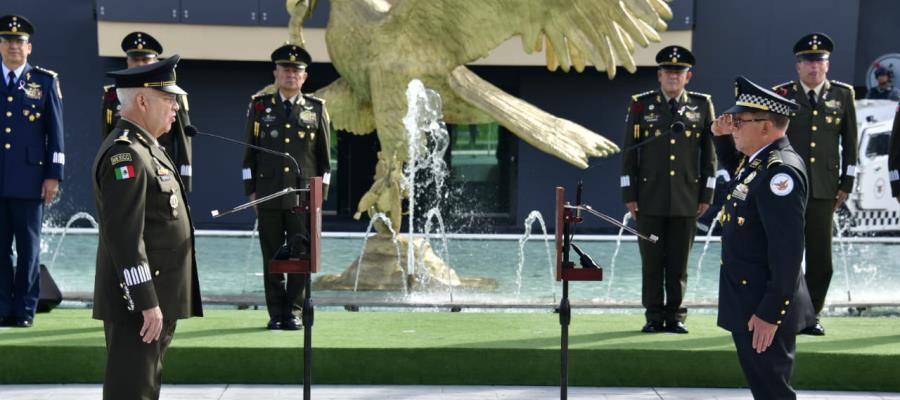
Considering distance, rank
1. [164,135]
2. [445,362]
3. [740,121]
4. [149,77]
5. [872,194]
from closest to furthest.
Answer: [149,77]
[740,121]
[445,362]
[164,135]
[872,194]

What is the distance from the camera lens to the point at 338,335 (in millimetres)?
5449

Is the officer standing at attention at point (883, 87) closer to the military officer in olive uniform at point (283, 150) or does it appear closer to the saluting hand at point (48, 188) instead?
the military officer in olive uniform at point (283, 150)

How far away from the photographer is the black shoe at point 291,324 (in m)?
5.75

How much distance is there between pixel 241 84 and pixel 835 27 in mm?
8265

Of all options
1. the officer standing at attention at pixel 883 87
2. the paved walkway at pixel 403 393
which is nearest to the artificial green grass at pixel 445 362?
the paved walkway at pixel 403 393

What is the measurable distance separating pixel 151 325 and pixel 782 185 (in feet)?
6.95

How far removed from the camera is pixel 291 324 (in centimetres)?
575

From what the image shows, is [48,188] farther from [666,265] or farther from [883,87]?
[883,87]

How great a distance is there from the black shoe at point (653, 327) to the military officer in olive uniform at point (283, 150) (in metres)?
1.93

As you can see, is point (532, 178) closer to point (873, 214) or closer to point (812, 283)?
point (873, 214)

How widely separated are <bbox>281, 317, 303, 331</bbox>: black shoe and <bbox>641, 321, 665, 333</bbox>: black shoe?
190 centimetres

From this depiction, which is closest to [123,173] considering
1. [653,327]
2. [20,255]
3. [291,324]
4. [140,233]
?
[140,233]

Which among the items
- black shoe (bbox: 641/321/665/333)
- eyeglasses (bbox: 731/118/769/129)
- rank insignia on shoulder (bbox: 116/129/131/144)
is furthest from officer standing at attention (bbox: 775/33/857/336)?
rank insignia on shoulder (bbox: 116/129/131/144)

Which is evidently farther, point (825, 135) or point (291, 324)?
point (825, 135)
